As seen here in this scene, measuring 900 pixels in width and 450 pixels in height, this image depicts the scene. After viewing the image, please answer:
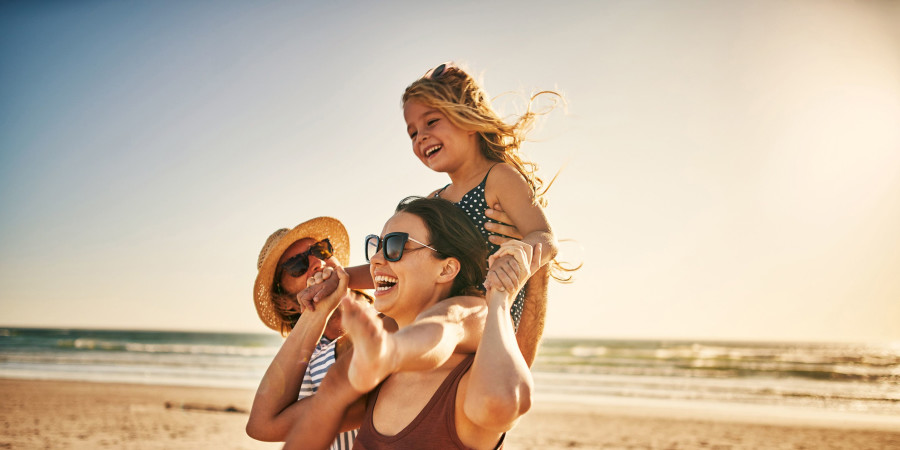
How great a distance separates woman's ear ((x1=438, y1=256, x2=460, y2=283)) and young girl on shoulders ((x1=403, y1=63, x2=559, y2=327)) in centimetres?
62

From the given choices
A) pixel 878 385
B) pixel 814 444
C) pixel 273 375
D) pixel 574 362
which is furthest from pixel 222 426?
pixel 878 385

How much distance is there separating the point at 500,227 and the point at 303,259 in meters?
1.40

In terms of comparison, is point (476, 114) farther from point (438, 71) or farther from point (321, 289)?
point (321, 289)

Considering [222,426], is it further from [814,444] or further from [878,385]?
[878,385]

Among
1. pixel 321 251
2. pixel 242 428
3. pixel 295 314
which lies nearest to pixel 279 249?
pixel 321 251

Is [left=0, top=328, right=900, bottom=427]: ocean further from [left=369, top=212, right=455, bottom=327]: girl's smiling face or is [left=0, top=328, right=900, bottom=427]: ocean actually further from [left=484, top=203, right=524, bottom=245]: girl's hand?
[left=369, top=212, right=455, bottom=327]: girl's smiling face

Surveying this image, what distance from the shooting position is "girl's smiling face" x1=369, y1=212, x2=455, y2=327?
7.59 ft

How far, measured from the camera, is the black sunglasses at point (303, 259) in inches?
142

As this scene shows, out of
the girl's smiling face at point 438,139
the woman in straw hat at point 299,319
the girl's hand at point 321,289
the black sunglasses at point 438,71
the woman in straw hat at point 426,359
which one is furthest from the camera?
the black sunglasses at point 438,71

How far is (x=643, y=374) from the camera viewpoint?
950 inches

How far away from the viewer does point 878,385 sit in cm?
2080

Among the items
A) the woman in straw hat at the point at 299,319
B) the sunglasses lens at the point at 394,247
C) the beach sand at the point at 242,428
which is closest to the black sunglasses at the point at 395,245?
the sunglasses lens at the point at 394,247

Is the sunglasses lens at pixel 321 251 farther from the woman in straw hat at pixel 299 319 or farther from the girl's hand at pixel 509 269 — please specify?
the girl's hand at pixel 509 269

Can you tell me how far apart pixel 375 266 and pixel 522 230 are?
87 cm
